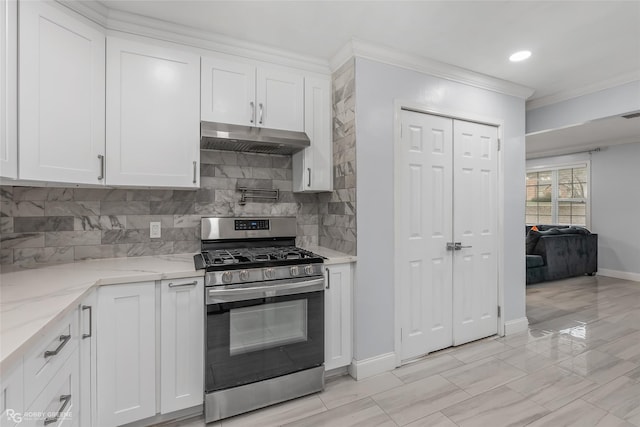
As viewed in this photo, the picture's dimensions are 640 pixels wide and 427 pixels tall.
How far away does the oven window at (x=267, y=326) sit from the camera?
198 centimetres

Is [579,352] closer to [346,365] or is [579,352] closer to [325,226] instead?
[346,365]

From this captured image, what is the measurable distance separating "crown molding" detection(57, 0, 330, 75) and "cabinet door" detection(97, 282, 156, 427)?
1628 mm

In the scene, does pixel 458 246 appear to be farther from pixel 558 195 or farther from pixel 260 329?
pixel 558 195

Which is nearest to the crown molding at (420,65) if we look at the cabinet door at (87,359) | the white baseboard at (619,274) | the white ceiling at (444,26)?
the white ceiling at (444,26)

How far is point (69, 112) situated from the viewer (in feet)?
5.91

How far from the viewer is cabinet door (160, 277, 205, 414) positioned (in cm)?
187

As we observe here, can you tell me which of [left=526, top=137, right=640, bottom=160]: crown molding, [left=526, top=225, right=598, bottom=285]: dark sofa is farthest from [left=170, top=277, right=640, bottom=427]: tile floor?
[left=526, top=137, right=640, bottom=160]: crown molding

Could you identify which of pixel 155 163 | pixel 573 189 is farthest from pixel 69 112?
pixel 573 189

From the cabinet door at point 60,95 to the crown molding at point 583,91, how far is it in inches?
165

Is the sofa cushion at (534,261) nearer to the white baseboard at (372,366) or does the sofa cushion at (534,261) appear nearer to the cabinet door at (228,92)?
the white baseboard at (372,366)

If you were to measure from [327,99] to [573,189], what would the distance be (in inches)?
259

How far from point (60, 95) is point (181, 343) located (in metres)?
1.56

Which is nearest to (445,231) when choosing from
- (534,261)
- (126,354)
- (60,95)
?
(126,354)

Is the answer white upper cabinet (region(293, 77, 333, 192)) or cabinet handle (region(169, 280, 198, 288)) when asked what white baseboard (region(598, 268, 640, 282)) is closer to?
white upper cabinet (region(293, 77, 333, 192))
